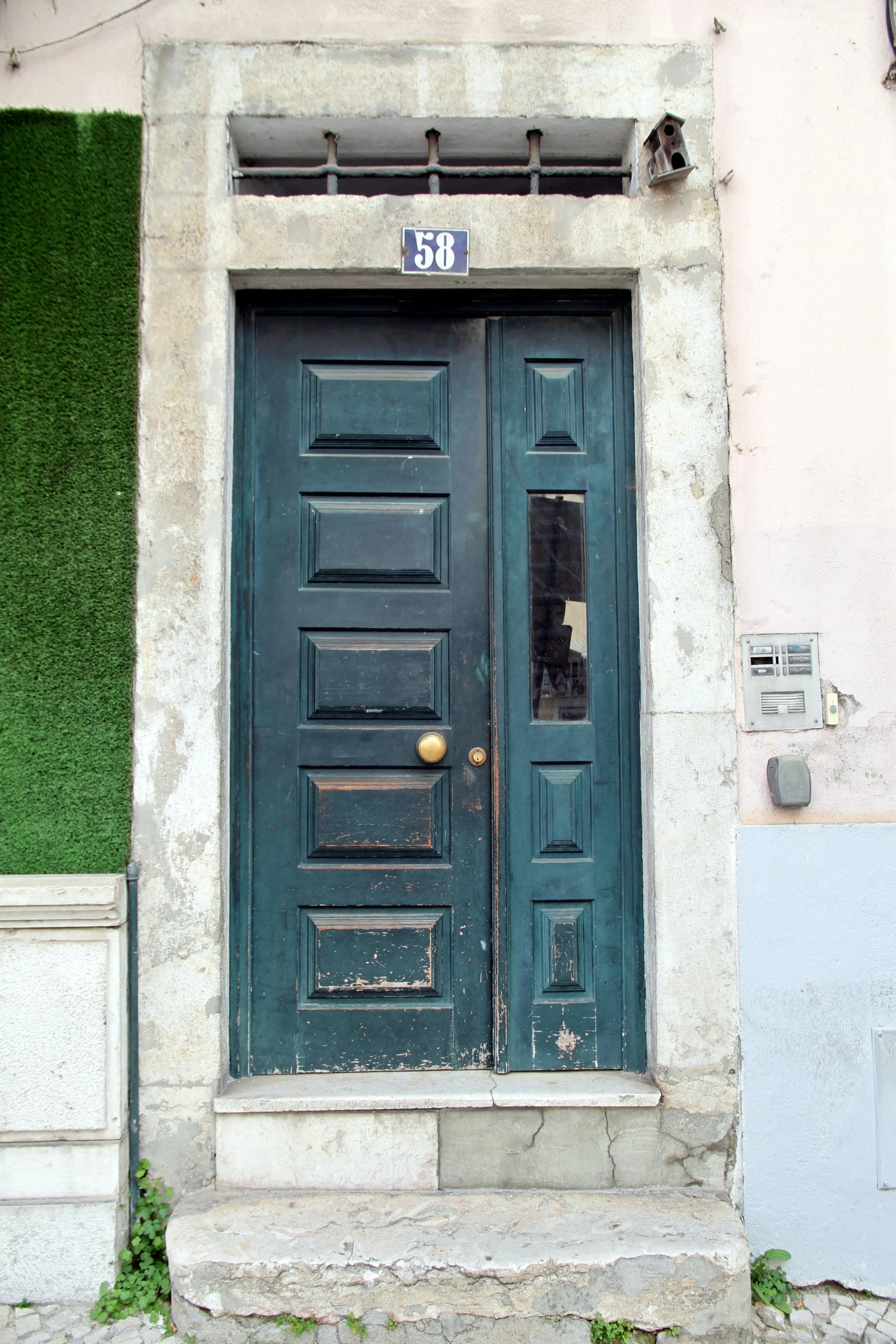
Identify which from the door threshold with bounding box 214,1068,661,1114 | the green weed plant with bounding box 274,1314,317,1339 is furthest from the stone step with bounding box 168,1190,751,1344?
the door threshold with bounding box 214,1068,661,1114

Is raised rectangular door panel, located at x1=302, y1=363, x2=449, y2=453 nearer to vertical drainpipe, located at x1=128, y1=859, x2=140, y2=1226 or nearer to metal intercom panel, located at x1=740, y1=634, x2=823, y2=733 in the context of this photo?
metal intercom panel, located at x1=740, y1=634, x2=823, y2=733

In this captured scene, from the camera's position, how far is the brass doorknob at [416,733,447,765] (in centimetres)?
290

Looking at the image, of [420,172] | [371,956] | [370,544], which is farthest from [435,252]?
[371,956]

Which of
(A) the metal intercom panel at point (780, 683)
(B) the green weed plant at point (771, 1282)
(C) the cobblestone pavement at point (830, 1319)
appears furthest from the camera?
(A) the metal intercom panel at point (780, 683)

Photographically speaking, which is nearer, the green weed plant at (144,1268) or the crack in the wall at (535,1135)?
the green weed plant at (144,1268)

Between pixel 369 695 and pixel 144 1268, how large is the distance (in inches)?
74.8

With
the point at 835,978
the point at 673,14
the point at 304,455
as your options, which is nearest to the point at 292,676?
the point at 304,455

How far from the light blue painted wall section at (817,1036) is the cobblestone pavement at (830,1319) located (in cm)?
4

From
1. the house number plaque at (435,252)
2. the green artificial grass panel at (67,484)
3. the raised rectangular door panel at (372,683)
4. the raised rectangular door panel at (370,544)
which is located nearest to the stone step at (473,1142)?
the green artificial grass panel at (67,484)

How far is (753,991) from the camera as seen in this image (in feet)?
9.09

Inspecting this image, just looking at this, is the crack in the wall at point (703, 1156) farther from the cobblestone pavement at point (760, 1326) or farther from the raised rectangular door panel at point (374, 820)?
→ the raised rectangular door panel at point (374, 820)

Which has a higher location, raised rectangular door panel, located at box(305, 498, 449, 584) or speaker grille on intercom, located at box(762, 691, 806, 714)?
raised rectangular door panel, located at box(305, 498, 449, 584)

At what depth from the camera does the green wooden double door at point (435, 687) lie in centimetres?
291

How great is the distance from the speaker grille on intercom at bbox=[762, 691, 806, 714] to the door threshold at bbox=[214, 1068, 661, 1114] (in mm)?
1303
